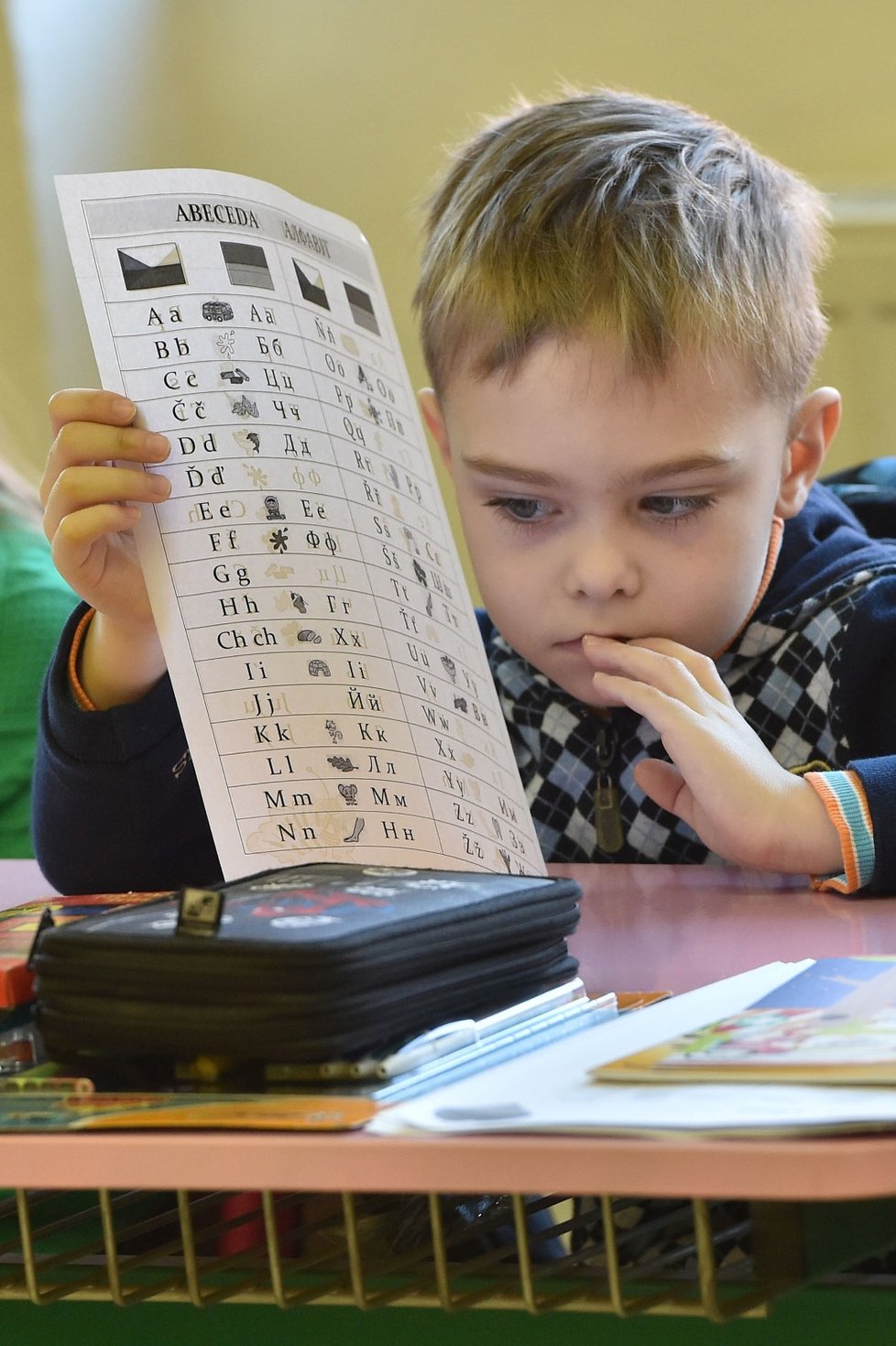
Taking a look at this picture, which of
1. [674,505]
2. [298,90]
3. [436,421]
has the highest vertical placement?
[298,90]

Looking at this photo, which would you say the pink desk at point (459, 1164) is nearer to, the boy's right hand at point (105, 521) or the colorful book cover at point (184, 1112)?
the colorful book cover at point (184, 1112)

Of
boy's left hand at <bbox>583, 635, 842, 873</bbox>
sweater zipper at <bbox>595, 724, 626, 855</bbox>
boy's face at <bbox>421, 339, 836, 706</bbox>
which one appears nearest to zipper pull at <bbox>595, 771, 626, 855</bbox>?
sweater zipper at <bbox>595, 724, 626, 855</bbox>

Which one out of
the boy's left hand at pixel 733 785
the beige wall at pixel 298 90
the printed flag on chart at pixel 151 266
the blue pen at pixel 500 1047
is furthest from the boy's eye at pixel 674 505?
the beige wall at pixel 298 90

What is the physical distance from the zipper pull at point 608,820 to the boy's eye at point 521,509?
23cm

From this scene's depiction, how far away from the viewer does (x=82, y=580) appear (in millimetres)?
1042

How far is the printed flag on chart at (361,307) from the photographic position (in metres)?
1.00

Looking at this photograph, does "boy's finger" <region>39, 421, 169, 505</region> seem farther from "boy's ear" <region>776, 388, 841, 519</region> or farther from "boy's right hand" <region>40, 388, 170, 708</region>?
"boy's ear" <region>776, 388, 841, 519</region>

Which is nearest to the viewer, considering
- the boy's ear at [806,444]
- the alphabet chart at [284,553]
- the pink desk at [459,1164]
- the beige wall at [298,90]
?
the pink desk at [459,1164]

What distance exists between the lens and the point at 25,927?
0.72 meters

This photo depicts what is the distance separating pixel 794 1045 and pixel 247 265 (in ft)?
1.82

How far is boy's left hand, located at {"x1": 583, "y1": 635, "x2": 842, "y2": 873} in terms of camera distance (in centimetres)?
94

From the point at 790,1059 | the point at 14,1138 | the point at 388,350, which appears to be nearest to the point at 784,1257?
the point at 790,1059

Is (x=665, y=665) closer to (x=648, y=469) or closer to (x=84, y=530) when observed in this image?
(x=648, y=469)

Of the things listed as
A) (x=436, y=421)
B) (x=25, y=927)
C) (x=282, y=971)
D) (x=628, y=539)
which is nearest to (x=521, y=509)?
(x=628, y=539)
